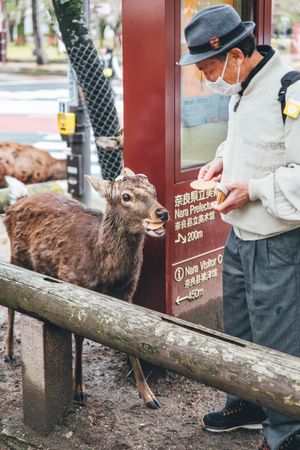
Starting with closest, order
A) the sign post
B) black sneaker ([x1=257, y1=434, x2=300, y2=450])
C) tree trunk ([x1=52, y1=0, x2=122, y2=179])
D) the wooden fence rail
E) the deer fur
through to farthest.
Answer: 1. the wooden fence rail
2. black sneaker ([x1=257, y1=434, x2=300, y2=450])
3. the sign post
4. tree trunk ([x1=52, y1=0, x2=122, y2=179])
5. the deer fur

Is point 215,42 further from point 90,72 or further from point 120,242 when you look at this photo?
point 90,72

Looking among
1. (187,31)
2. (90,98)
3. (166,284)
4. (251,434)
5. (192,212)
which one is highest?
(187,31)

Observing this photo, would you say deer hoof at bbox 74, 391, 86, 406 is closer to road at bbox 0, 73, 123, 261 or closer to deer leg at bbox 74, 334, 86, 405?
deer leg at bbox 74, 334, 86, 405

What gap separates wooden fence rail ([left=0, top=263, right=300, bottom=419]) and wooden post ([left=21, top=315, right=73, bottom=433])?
115 millimetres

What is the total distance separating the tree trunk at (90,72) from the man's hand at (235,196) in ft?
7.10

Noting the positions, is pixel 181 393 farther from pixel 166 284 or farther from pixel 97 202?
pixel 97 202

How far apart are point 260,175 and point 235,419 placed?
1.35m

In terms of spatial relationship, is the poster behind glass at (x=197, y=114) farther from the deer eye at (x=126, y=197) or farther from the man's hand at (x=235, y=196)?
the man's hand at (x=235, y=196)

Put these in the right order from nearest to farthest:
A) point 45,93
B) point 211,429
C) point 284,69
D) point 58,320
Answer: point 284,69, point 58,320, point 211,429, point 45,93

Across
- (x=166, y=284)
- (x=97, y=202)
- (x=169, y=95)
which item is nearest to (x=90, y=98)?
(x=169, y=95)

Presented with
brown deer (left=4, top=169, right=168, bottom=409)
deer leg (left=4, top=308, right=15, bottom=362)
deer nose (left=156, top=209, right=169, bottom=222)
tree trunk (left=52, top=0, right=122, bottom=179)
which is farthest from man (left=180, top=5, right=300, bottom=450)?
tree trunk (left=52, top=0, right=122, bottom=179)

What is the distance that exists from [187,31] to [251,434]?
206cm

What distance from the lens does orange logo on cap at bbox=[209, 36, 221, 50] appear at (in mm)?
3051

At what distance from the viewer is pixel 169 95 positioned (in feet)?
13.1
